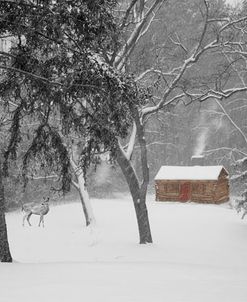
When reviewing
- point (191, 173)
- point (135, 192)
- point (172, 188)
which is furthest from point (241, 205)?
point (191, 173)

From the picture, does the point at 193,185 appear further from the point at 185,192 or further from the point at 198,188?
the point at 185,192

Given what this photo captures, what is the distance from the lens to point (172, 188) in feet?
103

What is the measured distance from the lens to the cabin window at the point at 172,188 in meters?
31.3

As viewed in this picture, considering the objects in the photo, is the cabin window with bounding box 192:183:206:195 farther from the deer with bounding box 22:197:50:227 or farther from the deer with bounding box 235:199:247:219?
the deer with bounding box 22:197:50:227

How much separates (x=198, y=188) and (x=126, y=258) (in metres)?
17.8

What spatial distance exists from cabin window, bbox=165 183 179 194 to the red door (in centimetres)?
36

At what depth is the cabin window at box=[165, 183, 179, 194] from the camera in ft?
103

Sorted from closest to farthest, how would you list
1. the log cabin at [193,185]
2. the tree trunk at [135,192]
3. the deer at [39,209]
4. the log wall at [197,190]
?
the tree trunk at [135,192], the deer at [39,209], the log wall at [197,190], the log cabin at [193,185]

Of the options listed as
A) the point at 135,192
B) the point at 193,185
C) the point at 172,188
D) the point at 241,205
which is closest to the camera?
the point at 135,192

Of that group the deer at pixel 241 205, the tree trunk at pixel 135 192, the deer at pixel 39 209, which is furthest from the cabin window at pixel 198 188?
the tree trunk at pixel 135 192

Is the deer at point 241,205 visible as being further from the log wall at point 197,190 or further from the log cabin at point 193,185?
the log cabin at point 193,185

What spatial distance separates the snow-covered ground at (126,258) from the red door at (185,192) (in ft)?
12.3

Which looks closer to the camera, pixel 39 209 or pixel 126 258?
pixel 126 258

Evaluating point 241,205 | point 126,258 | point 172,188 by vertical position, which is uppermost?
point 172,188
